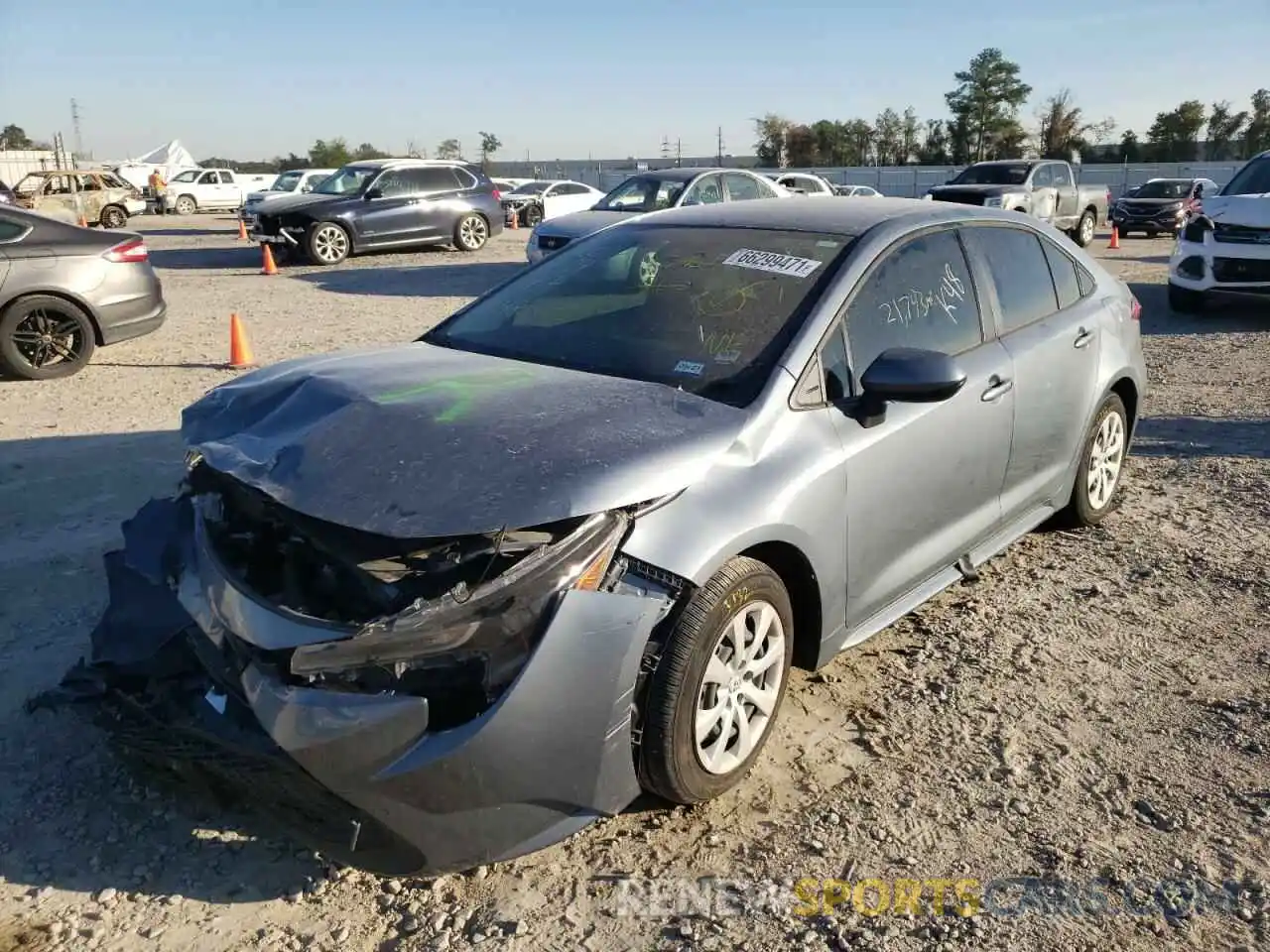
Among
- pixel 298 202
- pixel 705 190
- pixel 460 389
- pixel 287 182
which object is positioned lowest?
pixel 460 389

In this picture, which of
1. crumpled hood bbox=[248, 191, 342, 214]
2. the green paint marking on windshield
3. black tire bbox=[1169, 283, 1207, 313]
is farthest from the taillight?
black tire bbox=[1169, 283, 1207, 313]

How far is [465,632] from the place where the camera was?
2430 millimetres

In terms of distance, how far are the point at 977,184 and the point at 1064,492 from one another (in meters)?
15.7

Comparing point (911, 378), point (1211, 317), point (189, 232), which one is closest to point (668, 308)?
point (911, 378)

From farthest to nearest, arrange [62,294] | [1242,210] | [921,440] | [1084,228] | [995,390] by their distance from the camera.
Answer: [1084,228] < [1242,210] < [62,294] < [995,390] < [921,440]

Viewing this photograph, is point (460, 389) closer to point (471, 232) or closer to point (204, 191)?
point (471, 232)

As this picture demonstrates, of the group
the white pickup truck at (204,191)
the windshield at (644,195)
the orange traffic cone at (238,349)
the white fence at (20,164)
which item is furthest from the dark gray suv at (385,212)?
the white fence at (20,164)

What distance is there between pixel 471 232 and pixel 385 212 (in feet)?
6.32

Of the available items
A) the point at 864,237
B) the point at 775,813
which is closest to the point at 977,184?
the point at 864,237

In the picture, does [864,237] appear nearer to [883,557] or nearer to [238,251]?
[883,557]

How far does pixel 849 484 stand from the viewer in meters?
3.28

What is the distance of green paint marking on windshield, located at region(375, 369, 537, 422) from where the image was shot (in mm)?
3059

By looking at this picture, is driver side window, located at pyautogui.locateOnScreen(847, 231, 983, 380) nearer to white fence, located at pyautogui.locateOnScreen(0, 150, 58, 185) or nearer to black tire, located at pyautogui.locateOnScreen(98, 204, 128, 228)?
black tire, located at pyautogui.locateOnScreen(98, 204, 128, 228)

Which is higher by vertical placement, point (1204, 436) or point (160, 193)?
point (160, 193)
